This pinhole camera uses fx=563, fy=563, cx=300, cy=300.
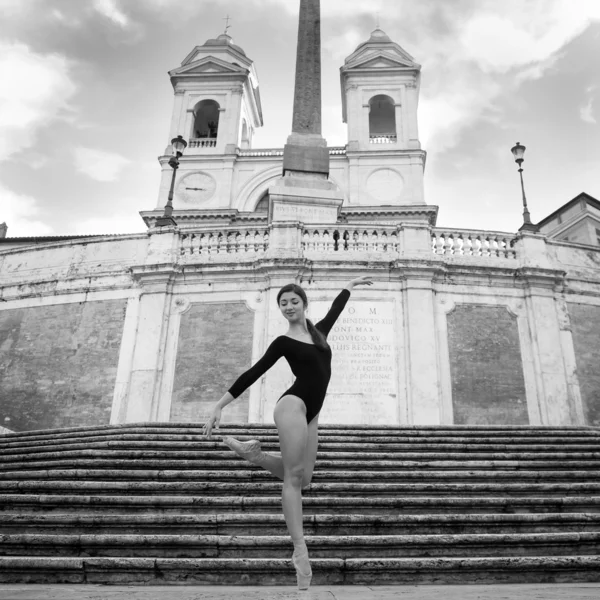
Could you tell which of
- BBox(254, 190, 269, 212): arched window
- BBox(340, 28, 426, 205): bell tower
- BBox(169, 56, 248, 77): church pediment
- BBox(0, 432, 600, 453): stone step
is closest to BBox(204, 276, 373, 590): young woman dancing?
BBox(0, 432, 600, 453): stone step

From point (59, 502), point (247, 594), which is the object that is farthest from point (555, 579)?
point (59, 502)

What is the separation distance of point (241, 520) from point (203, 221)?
27.5 meters

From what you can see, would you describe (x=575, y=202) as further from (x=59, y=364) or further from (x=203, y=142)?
(x=59, y=364)

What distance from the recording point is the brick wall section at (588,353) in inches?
551

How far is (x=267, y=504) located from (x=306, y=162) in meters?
14.1

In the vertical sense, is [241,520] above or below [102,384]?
below

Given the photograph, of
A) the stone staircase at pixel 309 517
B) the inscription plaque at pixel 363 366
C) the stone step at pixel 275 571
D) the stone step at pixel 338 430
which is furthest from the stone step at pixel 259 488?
the inscription plaque at pixel 363 366

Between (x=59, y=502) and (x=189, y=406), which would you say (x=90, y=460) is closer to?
(x=59, y=502)

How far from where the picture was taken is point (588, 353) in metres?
14.6

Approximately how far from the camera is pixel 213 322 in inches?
582

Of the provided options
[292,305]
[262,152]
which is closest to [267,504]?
[292,305]

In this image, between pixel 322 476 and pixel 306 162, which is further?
pixel 306 162

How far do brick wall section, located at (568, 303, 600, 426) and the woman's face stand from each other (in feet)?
40.4

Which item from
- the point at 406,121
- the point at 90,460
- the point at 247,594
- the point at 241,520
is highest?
the point at 406,121
